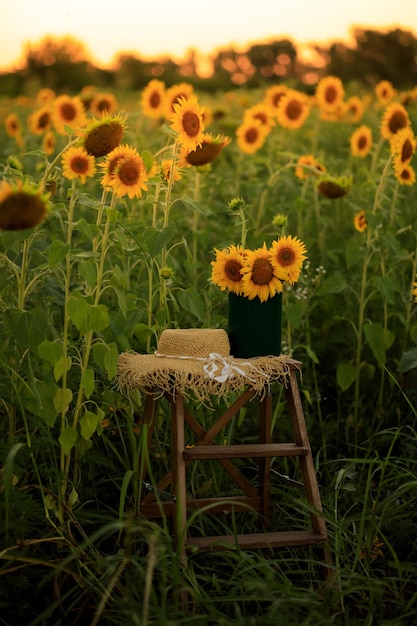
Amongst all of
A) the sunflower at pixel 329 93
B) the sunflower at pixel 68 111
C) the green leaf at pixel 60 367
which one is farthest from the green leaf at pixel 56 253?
the sunflower at pixel 329 93

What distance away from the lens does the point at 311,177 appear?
4.06 meters

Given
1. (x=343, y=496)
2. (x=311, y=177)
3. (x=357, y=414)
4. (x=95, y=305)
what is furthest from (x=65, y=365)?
(x=311, y=177)

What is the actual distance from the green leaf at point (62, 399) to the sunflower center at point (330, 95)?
349 cm

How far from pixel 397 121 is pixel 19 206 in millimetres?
2253

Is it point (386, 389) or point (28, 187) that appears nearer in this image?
point (28, 187)

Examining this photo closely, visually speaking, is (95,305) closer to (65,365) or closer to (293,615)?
(65,365)

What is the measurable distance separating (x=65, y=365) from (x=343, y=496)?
109 cm

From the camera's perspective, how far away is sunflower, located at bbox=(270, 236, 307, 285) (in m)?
2.44

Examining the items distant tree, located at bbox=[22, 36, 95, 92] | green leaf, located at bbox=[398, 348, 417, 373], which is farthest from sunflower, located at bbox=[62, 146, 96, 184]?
distant tree, located at bbox=[22, 36, 95, 92]

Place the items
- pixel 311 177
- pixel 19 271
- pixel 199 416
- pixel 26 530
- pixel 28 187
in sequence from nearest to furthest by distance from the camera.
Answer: pixel 28 187 → pixel 26 530 → pixel 19 271 → pixel 199 416 → pixel 311 177

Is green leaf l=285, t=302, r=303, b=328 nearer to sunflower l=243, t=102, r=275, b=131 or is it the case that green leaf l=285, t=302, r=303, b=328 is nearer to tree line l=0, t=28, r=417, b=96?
sunflower l=243, t=102, r=275, b=131

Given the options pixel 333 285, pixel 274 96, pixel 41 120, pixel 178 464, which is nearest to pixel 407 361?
pixel 333 285

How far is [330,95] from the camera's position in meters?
5.24

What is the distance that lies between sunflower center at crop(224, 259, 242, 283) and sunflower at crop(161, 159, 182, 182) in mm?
363
